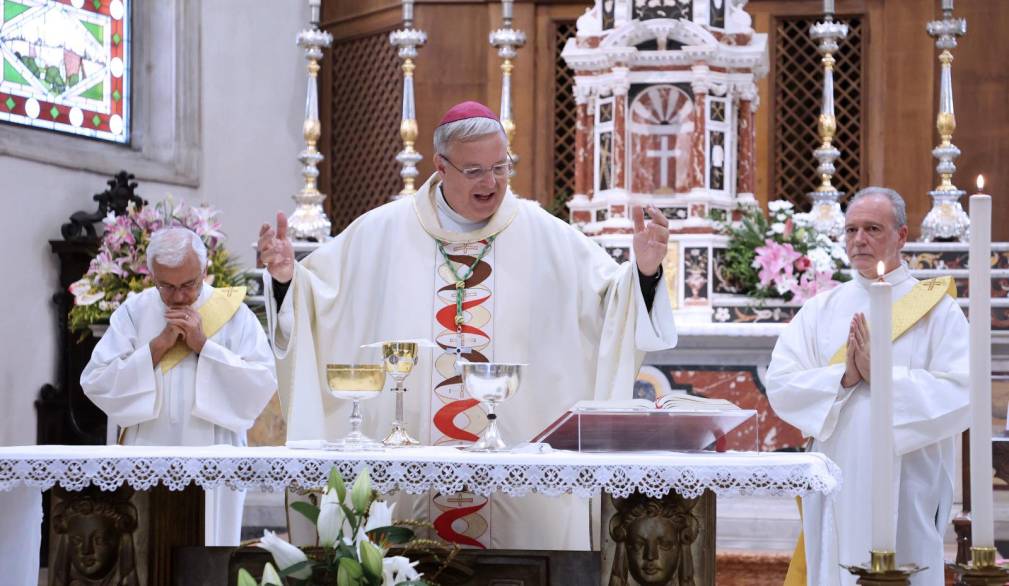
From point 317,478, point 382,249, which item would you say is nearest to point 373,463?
point 317,478

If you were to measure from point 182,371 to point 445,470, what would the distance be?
2.30 meters

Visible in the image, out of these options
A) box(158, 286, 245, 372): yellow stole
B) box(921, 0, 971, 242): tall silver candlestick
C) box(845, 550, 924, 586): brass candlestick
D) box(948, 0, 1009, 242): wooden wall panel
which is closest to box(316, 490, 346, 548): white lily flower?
box(845, 550, 924, 586): brass candlestick

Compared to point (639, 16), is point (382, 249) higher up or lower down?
lower down

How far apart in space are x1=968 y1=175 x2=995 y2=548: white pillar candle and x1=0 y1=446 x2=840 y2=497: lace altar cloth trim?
1.22 metres

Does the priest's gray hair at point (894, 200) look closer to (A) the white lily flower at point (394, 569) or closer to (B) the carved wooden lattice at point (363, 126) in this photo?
(A) the white lily flower at point (394, 569)

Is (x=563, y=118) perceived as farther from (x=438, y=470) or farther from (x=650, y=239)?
(x=438, y=470)

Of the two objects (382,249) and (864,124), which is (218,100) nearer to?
(864,124)

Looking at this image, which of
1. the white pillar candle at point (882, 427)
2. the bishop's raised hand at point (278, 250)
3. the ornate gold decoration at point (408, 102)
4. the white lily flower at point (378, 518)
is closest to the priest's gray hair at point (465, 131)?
the bishop's raised hand at point (278, 250)

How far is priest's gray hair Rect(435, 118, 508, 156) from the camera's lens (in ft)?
13.0

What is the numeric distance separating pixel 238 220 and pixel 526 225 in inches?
222

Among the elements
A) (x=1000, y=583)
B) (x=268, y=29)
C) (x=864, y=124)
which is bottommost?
(x=1000, y=583)

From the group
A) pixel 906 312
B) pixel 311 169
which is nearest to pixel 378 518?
pixel 906 312

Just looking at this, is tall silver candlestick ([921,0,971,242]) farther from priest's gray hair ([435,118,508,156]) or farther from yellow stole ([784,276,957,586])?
priest's gray hair ([435,118,508,156])

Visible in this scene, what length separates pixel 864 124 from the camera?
30.9 feet
